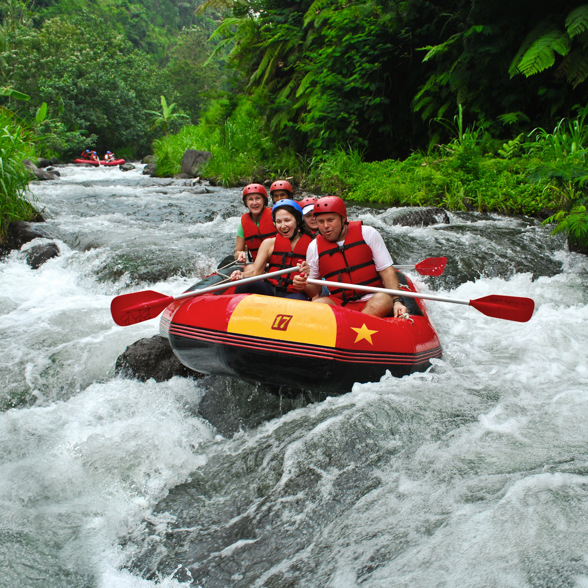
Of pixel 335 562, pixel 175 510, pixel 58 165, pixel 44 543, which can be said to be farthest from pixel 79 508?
pixel 58 165

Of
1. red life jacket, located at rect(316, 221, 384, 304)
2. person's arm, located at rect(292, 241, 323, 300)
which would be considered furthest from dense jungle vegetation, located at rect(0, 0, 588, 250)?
person's arm, located at rect(292, 241, 323, 300)

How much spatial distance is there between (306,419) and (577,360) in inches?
82.9

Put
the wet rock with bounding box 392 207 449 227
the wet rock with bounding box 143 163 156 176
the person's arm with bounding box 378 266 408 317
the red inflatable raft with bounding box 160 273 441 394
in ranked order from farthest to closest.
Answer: the wet rock with bounding box 143 163 156 176 → the wet rock with bounding box 392 207 449 227 → the person's arm with bounding box 378 266 408 317 → the red inflatable raft with bounding box 160 273 441 394

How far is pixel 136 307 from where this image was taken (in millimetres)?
3312

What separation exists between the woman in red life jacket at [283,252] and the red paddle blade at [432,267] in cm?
111

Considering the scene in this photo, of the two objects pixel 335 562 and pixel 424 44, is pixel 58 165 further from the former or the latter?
pixel 335 562

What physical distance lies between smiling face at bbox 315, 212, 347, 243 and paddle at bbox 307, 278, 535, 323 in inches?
14.3

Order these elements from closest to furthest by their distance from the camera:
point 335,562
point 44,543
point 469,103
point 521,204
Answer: point 335,562
point 44,543
point 521,204
point 469,103

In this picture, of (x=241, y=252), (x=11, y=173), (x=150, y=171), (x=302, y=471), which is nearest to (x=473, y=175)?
(x=241, y=252)

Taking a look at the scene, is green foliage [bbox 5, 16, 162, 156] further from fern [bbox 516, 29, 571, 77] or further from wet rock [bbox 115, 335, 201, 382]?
wet rock [bbox 115, 335, 201, 382]

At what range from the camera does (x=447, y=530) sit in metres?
1.86

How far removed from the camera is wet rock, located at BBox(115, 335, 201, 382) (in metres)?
3.48

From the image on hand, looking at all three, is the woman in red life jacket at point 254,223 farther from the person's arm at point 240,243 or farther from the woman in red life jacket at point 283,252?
the woman in red life jacket at point 283,252

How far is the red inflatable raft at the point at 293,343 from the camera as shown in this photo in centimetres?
267
